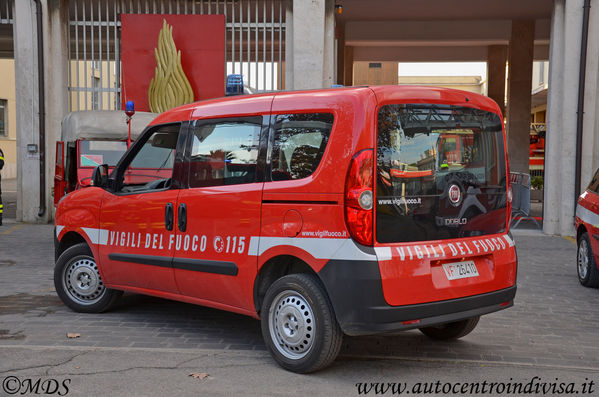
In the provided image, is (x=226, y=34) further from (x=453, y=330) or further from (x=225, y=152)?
(x=453, y=330)

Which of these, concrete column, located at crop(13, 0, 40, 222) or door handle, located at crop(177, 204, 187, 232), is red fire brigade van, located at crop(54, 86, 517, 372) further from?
concrete column, located at crop(13, 0, 40, 222)

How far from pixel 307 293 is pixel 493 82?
2329 cm

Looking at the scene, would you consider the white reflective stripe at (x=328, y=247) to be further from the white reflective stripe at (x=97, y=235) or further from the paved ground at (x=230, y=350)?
the white reflective stripe at (x=97, y=235)

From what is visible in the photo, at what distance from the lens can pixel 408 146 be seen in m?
4.38

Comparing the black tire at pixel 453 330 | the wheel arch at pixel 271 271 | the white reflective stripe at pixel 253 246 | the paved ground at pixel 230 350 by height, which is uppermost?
the white reflective stripe at pixel 253 246

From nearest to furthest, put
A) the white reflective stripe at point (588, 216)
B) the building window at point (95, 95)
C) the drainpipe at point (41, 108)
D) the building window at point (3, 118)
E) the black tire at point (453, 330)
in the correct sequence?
the black tire at point (453, 330), the white reflective stripe at point (588, 216), the drainpipe at point (41, 108), the building window at point (95, 95), the building window at point (3, 118)

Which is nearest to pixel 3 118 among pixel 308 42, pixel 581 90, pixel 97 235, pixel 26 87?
pixel 26 87

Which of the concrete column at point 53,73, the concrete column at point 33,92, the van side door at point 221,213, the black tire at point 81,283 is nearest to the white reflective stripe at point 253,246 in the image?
the van side door at point 221,213

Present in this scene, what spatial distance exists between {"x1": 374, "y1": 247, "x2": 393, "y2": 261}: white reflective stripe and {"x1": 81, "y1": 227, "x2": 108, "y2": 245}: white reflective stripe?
2.85 metres

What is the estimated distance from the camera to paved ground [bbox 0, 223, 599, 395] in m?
4.46

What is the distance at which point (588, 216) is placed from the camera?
780 centimetres


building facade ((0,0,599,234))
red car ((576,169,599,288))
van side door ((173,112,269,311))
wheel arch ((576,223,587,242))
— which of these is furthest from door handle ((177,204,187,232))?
building facade ((0,0,599,234))

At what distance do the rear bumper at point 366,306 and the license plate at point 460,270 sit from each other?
0.60 ft

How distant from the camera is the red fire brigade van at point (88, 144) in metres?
11.2
